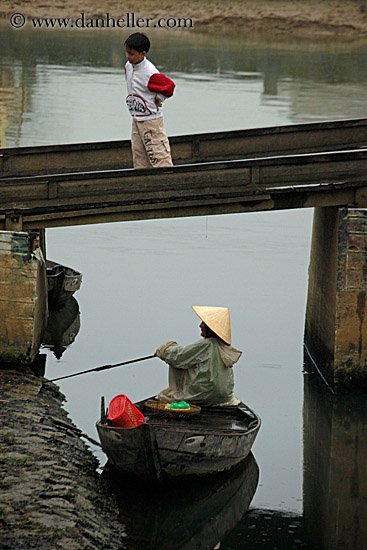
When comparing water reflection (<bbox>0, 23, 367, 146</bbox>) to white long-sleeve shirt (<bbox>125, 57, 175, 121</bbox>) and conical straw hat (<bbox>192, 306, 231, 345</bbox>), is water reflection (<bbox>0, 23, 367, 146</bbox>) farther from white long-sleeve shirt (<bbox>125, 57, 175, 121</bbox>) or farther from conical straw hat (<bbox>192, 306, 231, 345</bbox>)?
conical straw hat (<bbox>192, 306, 231, 345</bbox>)

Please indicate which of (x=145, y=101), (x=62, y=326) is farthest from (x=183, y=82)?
(x=145, y=101)

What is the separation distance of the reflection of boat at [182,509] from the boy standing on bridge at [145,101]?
394 centimetres

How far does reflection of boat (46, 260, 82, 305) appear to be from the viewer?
1712 cm

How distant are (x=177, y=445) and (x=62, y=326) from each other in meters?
6.79

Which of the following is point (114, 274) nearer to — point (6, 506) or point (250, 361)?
point (250, 361)

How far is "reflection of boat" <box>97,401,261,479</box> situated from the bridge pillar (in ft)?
8.56

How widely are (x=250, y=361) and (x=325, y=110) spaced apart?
21.8 metres

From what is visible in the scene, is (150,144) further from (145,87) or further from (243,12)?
(243,12)

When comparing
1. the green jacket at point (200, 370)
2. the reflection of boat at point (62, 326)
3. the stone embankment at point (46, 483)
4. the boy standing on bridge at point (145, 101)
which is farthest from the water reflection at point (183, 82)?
the green jacket at point (200, 370)

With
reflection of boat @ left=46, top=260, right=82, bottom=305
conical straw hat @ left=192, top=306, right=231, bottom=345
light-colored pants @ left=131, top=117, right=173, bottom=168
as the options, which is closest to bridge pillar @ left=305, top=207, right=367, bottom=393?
light-colored pants @ left=131, top=117, right=173, bottom=168

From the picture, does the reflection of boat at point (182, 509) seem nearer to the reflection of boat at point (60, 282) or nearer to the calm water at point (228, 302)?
the calm water at point (228, 302)

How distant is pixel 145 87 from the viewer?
39.4 ft

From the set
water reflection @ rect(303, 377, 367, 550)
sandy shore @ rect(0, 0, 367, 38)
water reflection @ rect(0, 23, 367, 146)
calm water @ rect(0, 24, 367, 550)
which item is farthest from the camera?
sandy shore @ rect(0, 0, 367, 38)

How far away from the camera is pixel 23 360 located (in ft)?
43.5
